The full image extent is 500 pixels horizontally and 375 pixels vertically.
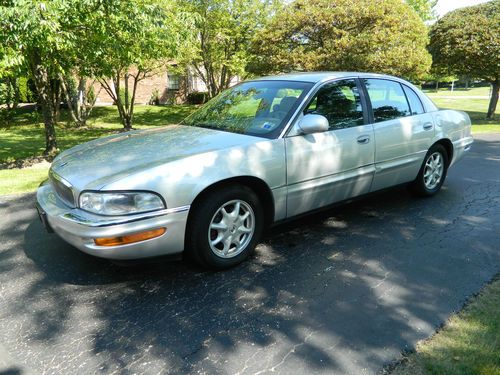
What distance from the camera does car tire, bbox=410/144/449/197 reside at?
16.6 ft

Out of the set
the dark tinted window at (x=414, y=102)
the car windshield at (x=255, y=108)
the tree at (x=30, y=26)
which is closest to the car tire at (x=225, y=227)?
the car windshield at (x=255, y=108)

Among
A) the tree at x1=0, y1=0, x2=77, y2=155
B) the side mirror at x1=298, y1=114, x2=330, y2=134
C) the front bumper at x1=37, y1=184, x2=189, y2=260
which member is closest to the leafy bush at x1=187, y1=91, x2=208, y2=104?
the tree at x1=0, y1=0, x2=77, y2=155

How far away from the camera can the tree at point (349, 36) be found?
13.2 meters

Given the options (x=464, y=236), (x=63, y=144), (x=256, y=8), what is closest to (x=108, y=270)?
(x=464, y=236)

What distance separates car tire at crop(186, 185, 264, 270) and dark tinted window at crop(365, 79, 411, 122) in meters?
1.86

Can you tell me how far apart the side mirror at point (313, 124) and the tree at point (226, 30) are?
1240 cm

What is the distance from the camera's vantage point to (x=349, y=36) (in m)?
13.4

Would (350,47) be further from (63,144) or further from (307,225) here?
(307,225)

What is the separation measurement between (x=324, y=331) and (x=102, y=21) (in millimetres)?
6341

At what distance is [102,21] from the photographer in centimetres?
686

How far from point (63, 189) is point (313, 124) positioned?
2144 millimetres

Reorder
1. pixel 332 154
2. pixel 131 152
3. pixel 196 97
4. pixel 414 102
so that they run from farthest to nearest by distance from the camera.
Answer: pixel 196 97
pixel 414 102
pixel 332 154
pixel 131 152

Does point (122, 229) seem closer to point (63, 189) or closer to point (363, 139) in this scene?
point (63, 189)

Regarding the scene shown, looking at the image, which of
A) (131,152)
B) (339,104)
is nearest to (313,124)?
(339,104)
